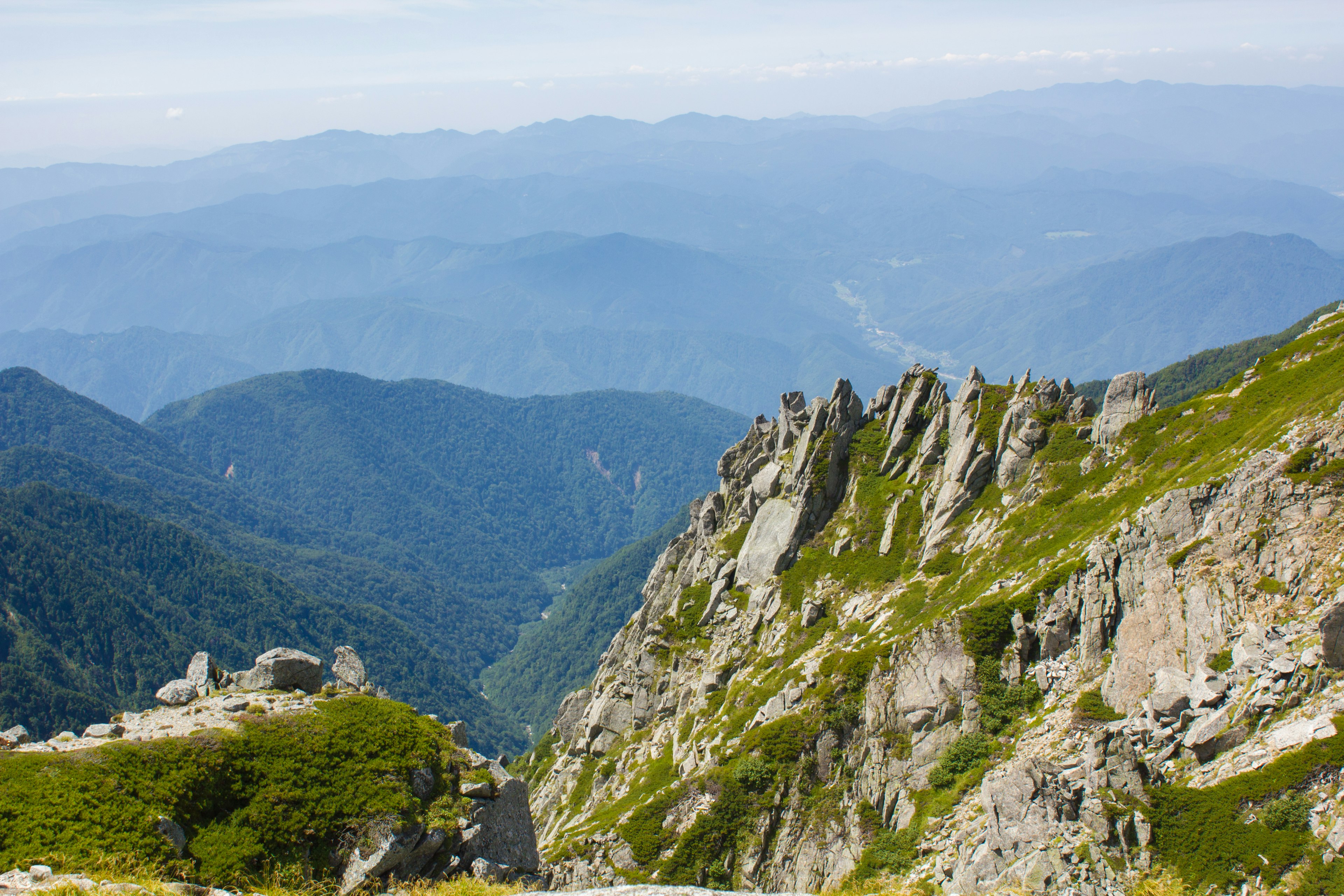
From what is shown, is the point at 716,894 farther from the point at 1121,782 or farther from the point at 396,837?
the point at 1121,782

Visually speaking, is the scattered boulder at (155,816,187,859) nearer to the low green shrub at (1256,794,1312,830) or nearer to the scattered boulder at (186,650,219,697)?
the scattered boulder at (186,650,219,697)

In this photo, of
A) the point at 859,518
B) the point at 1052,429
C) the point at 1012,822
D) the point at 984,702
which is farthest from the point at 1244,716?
the point at 859,518

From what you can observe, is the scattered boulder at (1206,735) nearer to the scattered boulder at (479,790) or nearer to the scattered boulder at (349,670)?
the scattered boulder at (479,790)

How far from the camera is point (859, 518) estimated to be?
57.5 m

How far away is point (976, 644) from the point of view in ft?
120

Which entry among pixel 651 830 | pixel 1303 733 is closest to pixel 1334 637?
pixel 1303 733

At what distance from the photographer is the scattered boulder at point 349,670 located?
114ft

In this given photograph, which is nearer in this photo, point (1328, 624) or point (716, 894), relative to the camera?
point (716, 894)

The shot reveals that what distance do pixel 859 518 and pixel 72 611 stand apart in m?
207

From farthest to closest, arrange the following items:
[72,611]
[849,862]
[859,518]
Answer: [72,611], [859,518], [849,862]

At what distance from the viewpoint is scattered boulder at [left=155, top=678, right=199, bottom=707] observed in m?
29.7

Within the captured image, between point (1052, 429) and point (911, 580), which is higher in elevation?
point (1052, 429)

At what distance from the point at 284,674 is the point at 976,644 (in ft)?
101

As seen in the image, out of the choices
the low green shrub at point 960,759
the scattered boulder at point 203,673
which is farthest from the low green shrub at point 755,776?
the scattered boulder at point 203,673
